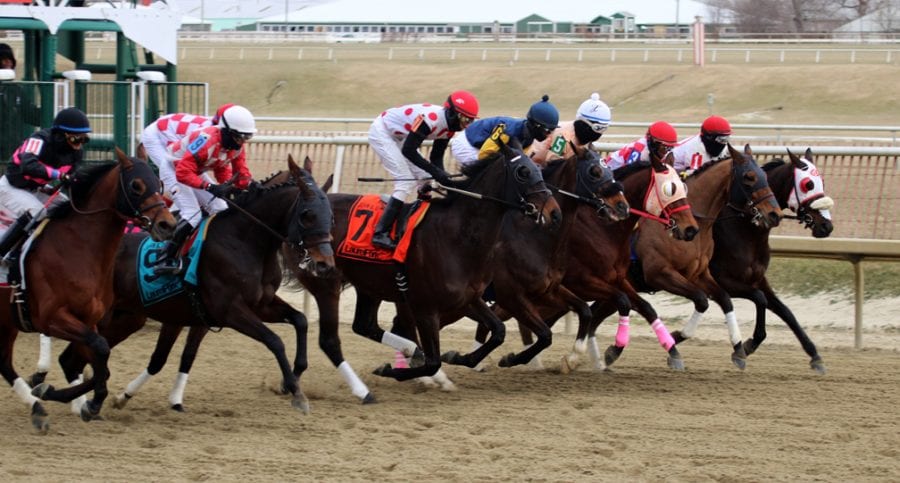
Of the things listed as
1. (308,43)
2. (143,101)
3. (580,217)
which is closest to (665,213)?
(580,217)

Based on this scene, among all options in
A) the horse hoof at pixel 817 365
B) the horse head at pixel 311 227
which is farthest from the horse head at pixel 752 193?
the horse head at pixel 311 227

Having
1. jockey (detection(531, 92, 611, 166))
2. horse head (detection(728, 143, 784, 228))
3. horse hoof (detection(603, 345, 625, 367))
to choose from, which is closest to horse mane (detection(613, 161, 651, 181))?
jockey (detection(531, 92, 611, 166))

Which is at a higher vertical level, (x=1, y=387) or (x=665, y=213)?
(x=665, y=213)

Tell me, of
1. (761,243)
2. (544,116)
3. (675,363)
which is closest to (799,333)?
(761,243)

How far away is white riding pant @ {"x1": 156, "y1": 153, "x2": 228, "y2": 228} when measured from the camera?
754 centimetres

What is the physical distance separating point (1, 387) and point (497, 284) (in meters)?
3.29

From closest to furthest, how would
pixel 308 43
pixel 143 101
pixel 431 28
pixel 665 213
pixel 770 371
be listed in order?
pixel 665 213 < pixel 770 371 < pixel 143 101 < pixel 308 43 < pixel 431 28

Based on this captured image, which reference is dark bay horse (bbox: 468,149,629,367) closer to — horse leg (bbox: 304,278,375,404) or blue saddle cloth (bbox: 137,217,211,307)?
horse leg (bbox: 304,278,375,404)

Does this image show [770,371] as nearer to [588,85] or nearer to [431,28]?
[588,85]

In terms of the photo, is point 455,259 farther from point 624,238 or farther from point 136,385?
point 136,385

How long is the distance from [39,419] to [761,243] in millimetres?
5121

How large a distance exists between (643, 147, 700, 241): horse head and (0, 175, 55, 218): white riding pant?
3919mm

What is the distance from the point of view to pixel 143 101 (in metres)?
11.3

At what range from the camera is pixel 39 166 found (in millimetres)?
6918
